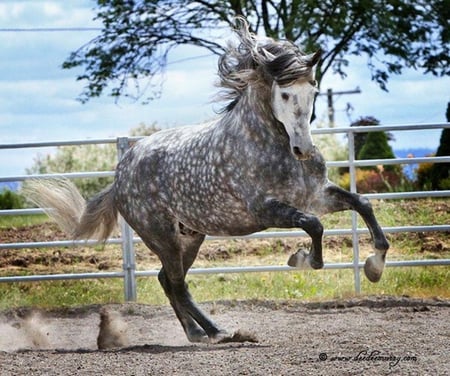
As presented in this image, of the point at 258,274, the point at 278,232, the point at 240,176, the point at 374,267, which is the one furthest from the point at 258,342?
the point at 258,274

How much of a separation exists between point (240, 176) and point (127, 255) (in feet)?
10.2

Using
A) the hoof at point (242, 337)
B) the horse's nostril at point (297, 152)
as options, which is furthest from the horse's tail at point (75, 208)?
the horse's nostril at point (297, 152)

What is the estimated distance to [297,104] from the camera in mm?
5203

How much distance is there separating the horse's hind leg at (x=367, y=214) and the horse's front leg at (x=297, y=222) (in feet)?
1.03

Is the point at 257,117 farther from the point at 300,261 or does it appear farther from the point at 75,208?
the point at 75,208

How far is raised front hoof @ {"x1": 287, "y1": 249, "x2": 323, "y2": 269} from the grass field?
292 cm

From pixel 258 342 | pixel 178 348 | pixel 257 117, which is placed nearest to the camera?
pixel 257 117

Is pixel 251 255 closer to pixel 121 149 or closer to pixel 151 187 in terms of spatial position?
pixel 121 149

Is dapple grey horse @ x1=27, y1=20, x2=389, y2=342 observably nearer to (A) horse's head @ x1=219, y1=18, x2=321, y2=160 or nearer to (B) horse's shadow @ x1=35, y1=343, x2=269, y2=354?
(A) horse's head @ x1=219, y1=18, x2=321, y2=160

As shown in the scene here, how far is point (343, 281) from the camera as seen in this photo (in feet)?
30.1

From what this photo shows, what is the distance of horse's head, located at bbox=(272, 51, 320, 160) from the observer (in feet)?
16.7

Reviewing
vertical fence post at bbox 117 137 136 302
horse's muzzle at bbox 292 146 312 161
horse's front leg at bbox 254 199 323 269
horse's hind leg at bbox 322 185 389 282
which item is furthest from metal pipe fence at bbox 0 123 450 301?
horse's muzzle at bbox 292 146 312 161

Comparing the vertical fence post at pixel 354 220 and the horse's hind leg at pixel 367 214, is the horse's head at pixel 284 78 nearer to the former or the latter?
the horse's hind leg at pixel 367 214

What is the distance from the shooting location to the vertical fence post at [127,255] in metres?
8.35
